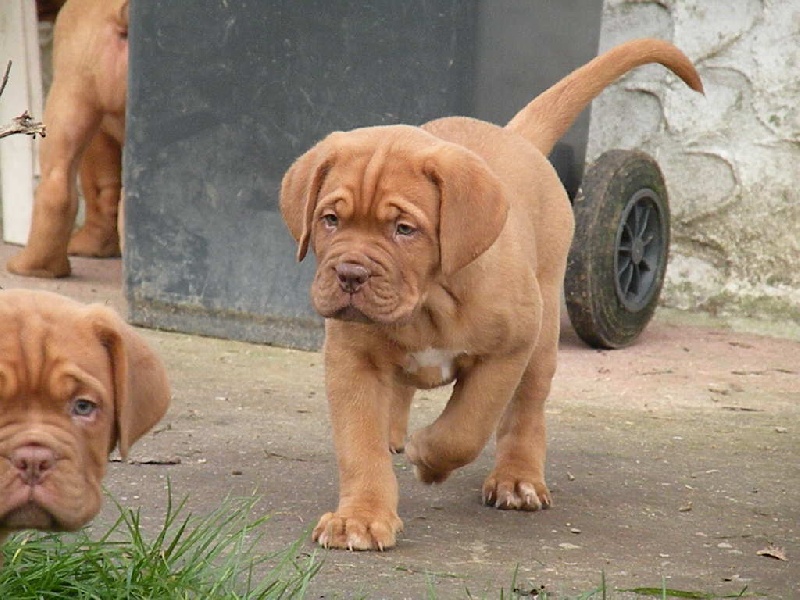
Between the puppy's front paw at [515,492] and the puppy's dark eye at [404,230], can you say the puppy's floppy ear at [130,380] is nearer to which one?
the puppy's dark eye at [404,230]

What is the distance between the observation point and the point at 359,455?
152 inches

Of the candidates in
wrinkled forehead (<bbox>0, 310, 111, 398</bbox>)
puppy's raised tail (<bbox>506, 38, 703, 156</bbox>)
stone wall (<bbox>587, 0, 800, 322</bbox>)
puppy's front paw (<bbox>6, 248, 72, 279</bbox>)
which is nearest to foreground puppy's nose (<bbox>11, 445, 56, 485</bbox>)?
wrinkled forehead (<bbox>0, 310, 111, 398</bbox>)

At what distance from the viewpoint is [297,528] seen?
3.96m

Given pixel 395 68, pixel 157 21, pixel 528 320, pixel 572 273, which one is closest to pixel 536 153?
pixel 528 320

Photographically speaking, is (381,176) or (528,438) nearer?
(381,176)

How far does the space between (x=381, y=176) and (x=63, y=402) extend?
1.18 m

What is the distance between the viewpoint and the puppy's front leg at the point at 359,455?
3.76m

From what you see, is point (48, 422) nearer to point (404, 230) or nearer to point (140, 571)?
point (140, 571)

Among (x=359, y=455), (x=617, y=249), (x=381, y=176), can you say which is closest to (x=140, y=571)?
(x=359, y=455)

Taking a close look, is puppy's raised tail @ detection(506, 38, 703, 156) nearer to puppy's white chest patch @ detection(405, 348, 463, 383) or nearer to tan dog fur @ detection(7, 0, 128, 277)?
puppy's white chest patch @ detection(405, 348, 463, 383)

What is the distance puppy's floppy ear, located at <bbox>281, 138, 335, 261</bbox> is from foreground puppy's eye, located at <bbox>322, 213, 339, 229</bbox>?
0.25ft

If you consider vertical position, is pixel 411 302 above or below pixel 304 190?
below

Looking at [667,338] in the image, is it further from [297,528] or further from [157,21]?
[297,528]

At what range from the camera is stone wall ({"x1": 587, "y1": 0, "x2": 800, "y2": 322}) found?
711 cm
